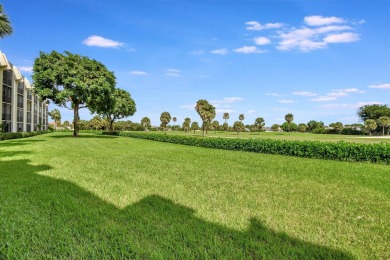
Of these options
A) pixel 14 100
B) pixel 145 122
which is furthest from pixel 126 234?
pixel 145 122

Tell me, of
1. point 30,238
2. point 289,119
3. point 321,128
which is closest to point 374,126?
point 321,128

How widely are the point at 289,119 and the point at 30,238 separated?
359 ft

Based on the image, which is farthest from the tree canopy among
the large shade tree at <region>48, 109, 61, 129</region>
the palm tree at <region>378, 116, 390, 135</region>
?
the large shade tree at <region>48, 109, 61, 129</region>

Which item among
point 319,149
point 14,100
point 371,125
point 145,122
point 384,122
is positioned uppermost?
point 14,100

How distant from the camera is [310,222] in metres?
5.43

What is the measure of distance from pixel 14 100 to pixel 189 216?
5581cm

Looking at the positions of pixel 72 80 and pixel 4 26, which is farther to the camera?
pixel 72 80

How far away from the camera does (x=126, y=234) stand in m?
4.55

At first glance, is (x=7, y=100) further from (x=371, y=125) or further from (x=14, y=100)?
(x=371, y=125)

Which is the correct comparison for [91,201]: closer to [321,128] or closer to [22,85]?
[22,85]

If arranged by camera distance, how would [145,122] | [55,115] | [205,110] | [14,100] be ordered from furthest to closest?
[55,115]
[145,122]
[205,110]
[14,100]

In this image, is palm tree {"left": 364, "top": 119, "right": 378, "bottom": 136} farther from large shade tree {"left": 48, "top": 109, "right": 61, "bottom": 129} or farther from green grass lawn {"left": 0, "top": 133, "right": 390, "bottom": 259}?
large shade tree {"left": 48, "top": 109, "right": 61, "bottom": 129}

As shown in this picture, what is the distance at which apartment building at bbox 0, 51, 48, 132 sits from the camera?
145 ft

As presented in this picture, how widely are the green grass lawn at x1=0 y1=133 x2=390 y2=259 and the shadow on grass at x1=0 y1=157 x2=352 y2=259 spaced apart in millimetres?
17
